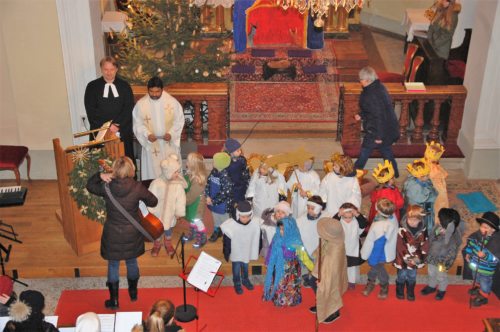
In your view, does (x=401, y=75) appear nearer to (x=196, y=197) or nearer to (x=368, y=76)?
(x=368, y=76)

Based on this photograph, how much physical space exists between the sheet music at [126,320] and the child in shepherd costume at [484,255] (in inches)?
148

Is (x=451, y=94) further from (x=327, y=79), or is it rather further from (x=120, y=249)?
(x=120, y=249)

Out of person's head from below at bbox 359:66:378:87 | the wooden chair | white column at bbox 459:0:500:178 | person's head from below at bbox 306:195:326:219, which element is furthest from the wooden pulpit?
the wooden chair

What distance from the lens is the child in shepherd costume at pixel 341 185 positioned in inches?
→ 343

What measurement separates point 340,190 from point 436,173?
1.23 m

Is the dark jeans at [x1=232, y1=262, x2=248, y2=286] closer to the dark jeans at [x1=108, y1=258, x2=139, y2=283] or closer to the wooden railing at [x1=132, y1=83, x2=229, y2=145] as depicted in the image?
the dark jeans at [x1=108, y1=258, x2=139, y2=283]

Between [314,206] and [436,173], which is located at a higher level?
[436,173]

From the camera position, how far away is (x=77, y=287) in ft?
29.5

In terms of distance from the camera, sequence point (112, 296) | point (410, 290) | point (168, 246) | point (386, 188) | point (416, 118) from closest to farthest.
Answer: point (112, 296) → point (410, 290) → point (386, 188) → point (168, 246) → point (416, 118)

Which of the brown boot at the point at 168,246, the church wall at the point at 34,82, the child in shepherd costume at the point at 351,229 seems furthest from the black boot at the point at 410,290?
Result: the church wall at the point at 34,82

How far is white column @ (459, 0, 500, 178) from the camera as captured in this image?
10.6m

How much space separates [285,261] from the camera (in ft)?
26.9

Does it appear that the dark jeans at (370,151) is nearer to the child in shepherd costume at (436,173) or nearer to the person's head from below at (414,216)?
the child in shepherd costume at (436,173)

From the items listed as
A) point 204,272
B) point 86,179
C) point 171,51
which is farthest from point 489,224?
point 171,51
